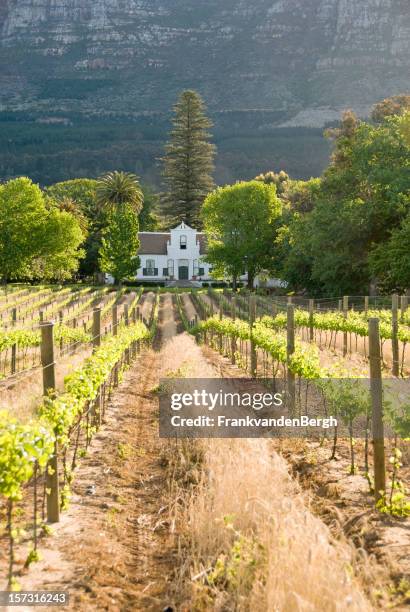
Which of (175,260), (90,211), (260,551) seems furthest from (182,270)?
(260,551)

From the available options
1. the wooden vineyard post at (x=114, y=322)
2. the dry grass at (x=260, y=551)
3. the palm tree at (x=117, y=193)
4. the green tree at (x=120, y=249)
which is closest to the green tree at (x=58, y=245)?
the green tree at (x=120, y=249)

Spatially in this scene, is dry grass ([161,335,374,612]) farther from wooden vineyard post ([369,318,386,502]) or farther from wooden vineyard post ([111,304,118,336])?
wooden vineyard post ([111,304,118,336])

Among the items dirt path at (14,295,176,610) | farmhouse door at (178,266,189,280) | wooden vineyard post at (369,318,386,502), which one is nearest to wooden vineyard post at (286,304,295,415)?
dirt path at (14,295,176,610)

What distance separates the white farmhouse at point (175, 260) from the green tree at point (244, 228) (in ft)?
55.4

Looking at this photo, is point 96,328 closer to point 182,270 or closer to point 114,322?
point 114,322

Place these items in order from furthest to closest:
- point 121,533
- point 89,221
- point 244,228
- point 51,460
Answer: point 89,221, point 244,228, point 51,460, point 121,533

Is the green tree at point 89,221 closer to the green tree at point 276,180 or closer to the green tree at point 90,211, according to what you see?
the green tree at point 90,211

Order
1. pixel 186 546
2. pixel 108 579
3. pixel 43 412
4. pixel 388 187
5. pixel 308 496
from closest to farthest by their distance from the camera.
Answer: pixel 108 579 → pixel 186 546 → pixel 43 412 → pixel 308 496 → pixel 388 187

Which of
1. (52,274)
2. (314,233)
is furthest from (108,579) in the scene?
(52,274)

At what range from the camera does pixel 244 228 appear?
66938 millimetres

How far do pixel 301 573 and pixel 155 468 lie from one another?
15.9ft

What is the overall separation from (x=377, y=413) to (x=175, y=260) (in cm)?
7964

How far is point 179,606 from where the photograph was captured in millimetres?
5137

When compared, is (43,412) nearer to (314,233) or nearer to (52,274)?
(314,233)
